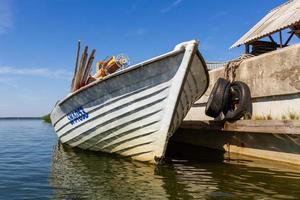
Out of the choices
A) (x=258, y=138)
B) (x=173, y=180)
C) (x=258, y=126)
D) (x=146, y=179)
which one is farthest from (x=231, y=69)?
(x=146, y=179)

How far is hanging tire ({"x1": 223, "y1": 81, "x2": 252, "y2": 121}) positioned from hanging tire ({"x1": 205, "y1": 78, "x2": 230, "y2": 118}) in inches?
6.3

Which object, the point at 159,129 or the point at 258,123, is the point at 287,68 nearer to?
the point at 258,123

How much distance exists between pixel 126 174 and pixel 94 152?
3504mm

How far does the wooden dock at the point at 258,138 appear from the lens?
849cm

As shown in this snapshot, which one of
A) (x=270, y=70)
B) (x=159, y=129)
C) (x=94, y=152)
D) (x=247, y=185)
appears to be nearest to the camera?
(x=247, y=185)

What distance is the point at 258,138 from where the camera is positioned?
9.88m

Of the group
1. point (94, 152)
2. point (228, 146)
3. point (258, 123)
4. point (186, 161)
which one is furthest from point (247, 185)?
point (94, 152)

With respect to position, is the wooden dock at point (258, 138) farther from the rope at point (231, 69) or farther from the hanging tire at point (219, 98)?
the rope at point (231, 69)

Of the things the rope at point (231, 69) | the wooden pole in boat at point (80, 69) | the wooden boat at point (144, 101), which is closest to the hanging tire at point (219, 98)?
the wooden boat at point (144, 101)

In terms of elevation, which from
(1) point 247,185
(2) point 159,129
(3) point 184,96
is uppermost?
(3) point 184,96

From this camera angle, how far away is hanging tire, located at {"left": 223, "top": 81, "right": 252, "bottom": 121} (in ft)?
33.1

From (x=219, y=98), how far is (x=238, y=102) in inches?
20.3

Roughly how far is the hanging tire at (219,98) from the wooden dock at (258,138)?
1.17 feet

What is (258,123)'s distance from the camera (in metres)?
9.06
